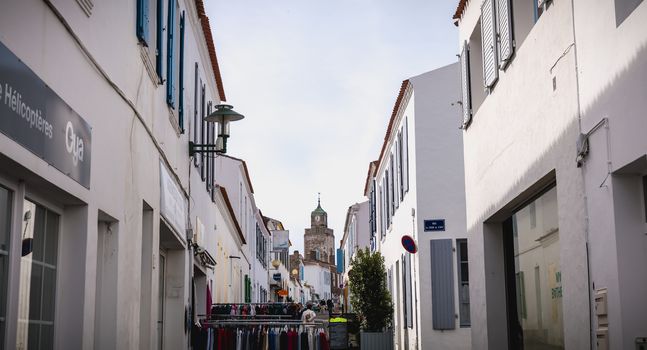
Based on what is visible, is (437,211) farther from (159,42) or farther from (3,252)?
(3,252)

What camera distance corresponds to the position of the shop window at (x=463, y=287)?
18812 millimetres

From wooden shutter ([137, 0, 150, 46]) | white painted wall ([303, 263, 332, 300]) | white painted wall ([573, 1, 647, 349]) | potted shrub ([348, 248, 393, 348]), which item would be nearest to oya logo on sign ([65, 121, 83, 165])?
wooden shutter ([137, 0, 150, 46])

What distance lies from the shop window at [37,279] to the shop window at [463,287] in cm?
1362

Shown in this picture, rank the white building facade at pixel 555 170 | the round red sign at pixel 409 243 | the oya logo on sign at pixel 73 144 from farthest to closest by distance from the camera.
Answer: the round red sign at pixel 409 243 → the white building facade at pixel 555 170 → the oya logo on sign at pixel 73 144

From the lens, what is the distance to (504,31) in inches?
401

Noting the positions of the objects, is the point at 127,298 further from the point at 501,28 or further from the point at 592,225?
the point at 501,28

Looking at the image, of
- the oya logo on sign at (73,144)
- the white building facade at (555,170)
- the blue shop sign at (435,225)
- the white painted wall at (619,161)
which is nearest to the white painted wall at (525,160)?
the white building facade at (555,170)

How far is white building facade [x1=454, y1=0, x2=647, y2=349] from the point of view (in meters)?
6.70

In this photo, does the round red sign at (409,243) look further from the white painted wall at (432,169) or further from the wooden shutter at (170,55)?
the wooden shutter at (170,55)

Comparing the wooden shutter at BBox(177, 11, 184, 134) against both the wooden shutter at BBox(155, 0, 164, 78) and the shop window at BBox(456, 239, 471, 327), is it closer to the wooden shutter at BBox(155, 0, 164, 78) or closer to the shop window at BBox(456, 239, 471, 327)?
the wooden shutter at BBox(155, 0, 164, 78)

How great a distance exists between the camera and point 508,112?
10.3 m

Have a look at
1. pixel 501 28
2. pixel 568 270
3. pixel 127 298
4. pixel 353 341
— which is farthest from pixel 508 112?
pixel 353 341

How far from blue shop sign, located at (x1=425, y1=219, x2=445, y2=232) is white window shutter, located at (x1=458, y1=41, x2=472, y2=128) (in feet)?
20.3

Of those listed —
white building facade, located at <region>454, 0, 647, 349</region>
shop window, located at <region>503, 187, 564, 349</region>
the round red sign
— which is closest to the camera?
white building facade, located at <region>454, 0, 647, 349</region>
